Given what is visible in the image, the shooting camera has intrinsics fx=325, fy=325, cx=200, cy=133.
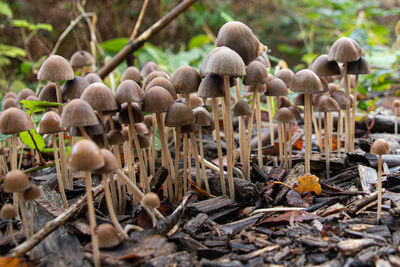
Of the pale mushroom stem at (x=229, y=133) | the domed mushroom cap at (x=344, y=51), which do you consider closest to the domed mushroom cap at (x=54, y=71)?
the pale mushroom stem at (x=229, y=133)

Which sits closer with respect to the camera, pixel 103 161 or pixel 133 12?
pixel 103 161

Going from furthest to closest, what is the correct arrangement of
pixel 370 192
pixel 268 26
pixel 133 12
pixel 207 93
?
pixel 268 26, pixel 133 12, pixel 370 192, pixel 207 93

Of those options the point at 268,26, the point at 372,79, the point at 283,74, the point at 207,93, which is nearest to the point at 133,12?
the point at 268,26

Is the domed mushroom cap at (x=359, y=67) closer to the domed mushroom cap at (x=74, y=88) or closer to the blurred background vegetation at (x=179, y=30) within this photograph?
the domed mushroom cap at (x=74, y=88)

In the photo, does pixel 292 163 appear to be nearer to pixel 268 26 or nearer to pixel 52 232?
pixel 52 232

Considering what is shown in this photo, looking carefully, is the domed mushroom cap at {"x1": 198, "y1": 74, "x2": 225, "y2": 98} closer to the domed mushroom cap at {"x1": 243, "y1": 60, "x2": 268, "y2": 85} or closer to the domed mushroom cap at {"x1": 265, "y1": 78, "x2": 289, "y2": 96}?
the domed mushroom cap at {"x1": 243, "y1": 60, "x2": 268, "y2": 85}

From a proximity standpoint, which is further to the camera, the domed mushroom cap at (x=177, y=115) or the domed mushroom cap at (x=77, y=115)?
the domed mushroom cap at (x=177, y=115)
